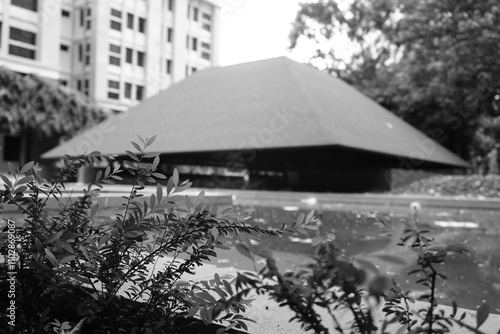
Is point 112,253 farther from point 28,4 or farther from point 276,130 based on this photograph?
point 28,4

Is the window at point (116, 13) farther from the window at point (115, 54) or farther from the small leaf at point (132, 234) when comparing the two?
the small leaf at point (132, 234)

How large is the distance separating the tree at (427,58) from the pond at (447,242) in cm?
1168

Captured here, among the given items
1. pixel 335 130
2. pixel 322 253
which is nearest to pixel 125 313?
pixel 322 253

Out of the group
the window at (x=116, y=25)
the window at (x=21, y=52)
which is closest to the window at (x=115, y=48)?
the window at (x=116, y=25)

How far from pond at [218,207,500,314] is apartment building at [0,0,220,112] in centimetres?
2108

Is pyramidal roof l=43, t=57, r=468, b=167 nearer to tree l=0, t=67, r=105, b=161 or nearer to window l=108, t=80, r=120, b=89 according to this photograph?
tree l=0, t=67, r=105, b=161

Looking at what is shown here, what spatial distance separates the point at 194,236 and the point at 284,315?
611 millimetres

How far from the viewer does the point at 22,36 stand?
23297 millimetres

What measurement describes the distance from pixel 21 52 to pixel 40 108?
4649mm

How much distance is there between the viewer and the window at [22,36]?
23031mm

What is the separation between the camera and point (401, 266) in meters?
0.69

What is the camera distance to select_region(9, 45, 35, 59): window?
75.3 ft

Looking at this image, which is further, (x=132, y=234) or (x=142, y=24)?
(x=142, y=24)

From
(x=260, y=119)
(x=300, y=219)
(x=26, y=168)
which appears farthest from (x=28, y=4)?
(x=300, y=219)
